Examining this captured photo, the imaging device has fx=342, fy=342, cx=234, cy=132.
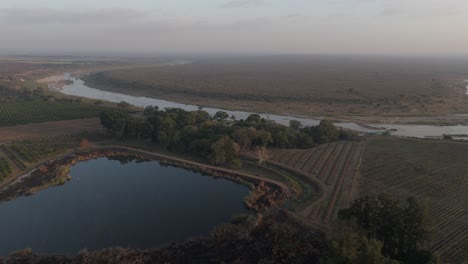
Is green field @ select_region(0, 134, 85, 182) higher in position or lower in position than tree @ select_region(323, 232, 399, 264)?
lower

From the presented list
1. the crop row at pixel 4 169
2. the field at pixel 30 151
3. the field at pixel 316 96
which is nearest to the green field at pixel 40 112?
the field at pixel 30 151

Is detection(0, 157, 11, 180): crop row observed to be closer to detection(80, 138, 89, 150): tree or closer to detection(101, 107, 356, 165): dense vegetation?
detection(80, 138, 89, 150): tree

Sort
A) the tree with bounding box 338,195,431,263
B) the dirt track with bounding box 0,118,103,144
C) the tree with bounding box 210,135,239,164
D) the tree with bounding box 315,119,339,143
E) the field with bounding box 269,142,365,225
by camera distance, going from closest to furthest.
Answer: the tree with bounding box 338,195,431,263 → the field with bounding box 269,142,365,225 → the tree with bounding box 210,135,239,164 → the tree with bounding box 315,119,339,143 → the dirt track with bounding box 0,118,103,144

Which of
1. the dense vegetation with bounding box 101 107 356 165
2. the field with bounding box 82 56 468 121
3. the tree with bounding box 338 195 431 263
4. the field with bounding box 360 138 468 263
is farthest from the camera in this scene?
the field with bounding box 82 56 468 121

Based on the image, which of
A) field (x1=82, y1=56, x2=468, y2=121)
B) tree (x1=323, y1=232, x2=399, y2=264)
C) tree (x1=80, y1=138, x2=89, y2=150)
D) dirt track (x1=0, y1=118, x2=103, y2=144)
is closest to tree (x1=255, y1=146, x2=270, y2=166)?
tree (x1=323, y1=232, x2=399, y2=264)

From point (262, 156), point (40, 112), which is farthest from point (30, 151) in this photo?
point (262, 156)

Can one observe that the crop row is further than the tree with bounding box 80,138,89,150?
No

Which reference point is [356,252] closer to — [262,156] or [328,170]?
[328,170]
